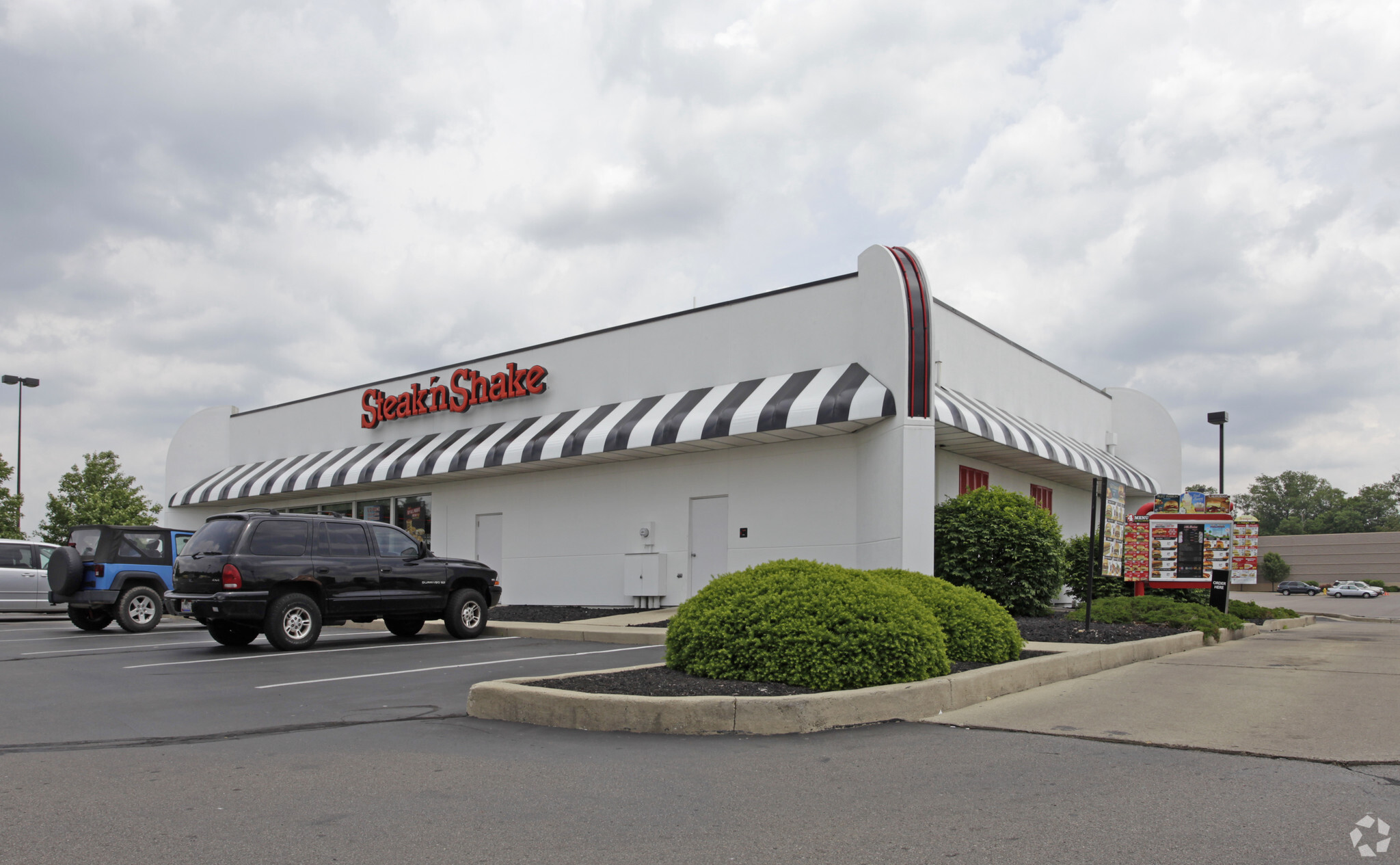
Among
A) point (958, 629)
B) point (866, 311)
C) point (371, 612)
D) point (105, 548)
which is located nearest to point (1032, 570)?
point (866, 311)

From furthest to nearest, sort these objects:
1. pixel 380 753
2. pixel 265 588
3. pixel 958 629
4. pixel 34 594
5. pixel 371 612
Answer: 1. pixel 34 594
2. pixel 371 612
3. pixel 265 588
4. pixel 958 629
5. pixel 380 753

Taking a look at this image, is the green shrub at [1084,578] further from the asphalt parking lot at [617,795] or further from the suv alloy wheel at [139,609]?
the suv alloy wheel at [139,609]

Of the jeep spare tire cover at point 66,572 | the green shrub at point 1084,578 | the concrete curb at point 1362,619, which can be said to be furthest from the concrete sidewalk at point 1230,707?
the jeep spare tire cover at point 66,572

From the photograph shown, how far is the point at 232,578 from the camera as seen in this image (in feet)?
40.3

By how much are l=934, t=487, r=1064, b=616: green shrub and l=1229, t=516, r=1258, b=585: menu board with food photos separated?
8.83 ft

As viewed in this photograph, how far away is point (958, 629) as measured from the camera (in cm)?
923

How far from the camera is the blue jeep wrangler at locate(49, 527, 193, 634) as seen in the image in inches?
658

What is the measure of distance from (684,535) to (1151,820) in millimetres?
14590

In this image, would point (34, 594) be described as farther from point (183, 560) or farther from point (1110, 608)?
point (1110, 608)

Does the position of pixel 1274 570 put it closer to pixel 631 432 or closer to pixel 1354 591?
pixel 1354 591

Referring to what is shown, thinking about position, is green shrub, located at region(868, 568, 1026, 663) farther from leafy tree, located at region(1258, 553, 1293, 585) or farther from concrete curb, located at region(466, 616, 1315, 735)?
leafy tree, located at region(1258, 553, 1293, 585)

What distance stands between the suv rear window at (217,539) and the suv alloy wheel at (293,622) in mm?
953

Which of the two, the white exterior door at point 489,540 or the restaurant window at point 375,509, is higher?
the restaurant window at point 375,509

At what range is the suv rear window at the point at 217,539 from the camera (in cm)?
1262
